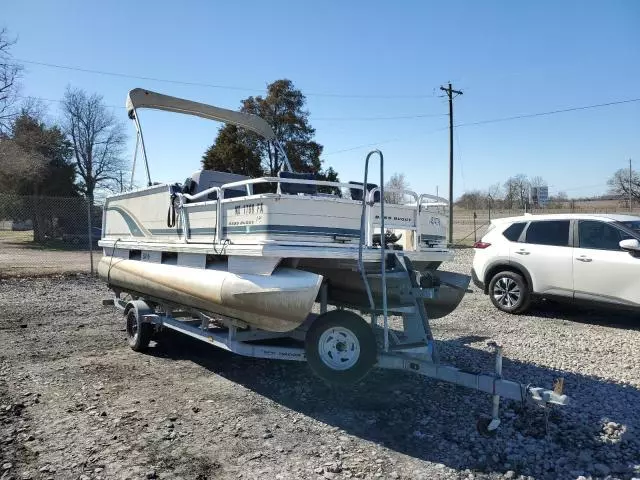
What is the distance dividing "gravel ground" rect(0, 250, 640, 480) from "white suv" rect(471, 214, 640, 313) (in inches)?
40.6

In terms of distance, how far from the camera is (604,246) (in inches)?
322

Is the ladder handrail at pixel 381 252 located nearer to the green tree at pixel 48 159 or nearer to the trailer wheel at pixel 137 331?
the trailer wheel at pixel 137 331

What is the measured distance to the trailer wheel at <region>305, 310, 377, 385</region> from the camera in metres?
4.55

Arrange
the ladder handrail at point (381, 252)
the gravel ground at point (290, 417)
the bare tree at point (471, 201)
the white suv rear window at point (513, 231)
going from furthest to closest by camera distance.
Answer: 1. the bare tree at point (471, 201)
2. the white suv rear window at point (513, 231)
3. the ladder handrail at point (381, 252)
4. the gravel ground at point (290, 417)

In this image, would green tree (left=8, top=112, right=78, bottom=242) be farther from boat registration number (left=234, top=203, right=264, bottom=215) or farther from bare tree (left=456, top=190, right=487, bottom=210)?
bare tree (left=456, top=190, right=487, bottom=210)

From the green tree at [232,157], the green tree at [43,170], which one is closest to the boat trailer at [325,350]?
the green tree at [43,170]

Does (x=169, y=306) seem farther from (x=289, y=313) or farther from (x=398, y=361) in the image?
(x=398, y=361)

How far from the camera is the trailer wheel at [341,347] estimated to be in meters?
4.55

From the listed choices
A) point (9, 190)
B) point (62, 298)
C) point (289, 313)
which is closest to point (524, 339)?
point (289, 313)

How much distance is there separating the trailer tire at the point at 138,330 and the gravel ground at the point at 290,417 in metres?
0.20

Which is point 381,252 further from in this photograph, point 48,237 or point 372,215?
point 48,237

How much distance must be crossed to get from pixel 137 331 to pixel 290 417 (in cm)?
308

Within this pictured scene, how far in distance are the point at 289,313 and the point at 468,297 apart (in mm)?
7474

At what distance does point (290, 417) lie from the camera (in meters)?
4.58
